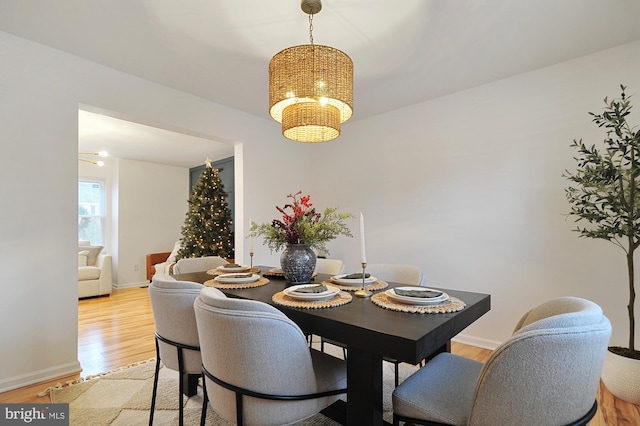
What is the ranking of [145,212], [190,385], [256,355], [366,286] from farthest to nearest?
[145,212] < [190,385] < [366,286] < [256,355]

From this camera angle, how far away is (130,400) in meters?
1.98

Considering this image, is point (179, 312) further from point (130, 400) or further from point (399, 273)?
point (399, 273)

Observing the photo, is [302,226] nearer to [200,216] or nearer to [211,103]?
[211,103]

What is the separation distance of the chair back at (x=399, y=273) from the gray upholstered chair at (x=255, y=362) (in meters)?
1.16

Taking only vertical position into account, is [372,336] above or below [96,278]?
above

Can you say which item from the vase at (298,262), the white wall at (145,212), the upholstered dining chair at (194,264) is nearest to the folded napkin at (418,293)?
the vase at (298,262)

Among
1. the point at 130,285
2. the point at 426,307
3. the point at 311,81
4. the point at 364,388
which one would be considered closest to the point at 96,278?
the point at 130,285

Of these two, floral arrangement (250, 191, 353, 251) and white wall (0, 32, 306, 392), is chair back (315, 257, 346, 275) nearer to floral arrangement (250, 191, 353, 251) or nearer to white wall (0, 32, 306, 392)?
floral arrangement (250, 191, 353, 251)

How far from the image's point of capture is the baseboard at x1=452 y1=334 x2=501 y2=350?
2.86 metres

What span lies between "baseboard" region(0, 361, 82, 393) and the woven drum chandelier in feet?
8.32

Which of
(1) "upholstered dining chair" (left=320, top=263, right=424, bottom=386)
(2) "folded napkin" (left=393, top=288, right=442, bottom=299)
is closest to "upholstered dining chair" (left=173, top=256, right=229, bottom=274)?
(1) "upholstered dining chair" (left=320, top=263, right=424, bottom=386)

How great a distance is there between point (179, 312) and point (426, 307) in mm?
1145

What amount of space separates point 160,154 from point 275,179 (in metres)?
2.85

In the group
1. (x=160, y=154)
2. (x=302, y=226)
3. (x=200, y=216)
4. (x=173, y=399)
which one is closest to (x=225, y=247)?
(x=200, y=216)
